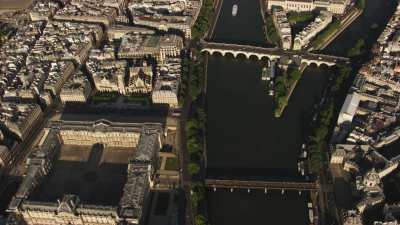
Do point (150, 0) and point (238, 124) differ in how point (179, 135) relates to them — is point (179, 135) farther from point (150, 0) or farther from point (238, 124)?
point (150, 0)

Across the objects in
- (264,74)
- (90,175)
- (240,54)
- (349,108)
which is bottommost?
(90,175)

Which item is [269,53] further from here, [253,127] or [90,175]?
[90,175]

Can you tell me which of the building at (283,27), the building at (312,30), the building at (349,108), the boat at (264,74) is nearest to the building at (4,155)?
the boat at (264,74)

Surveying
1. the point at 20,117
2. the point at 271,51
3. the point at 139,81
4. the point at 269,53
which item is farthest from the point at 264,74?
the point at 20,117

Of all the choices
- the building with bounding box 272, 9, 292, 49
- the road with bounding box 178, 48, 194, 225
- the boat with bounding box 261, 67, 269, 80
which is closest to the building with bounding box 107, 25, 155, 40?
the road with bounding box 178, 48, 194, 225

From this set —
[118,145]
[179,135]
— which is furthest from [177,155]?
[118,145]
